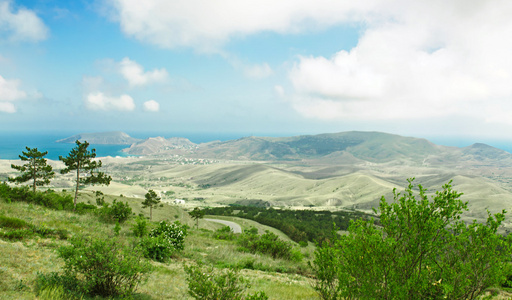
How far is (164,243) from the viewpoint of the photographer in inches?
490

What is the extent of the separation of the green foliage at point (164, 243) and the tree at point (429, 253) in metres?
8.94

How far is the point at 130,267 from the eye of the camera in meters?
6.60

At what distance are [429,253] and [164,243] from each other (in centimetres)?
1104

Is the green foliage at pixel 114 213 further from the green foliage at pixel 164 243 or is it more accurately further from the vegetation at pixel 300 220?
the vegetation at pixel 300 220

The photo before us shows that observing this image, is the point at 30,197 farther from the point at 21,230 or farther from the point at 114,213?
A: the point at 21,230

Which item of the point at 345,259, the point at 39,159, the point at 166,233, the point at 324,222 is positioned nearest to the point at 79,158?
the point at 39,159

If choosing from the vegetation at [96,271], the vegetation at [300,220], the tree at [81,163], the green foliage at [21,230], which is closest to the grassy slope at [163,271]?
the green foliage at [21,230]

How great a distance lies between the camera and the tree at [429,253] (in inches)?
201

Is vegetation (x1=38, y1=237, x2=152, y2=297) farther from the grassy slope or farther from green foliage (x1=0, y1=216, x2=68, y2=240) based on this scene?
green foliage (x1=0, y1=216, x2=68, y2=240)

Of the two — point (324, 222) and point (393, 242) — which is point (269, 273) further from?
point (324, 222)

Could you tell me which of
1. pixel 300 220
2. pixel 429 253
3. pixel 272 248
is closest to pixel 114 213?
pixel 272 248

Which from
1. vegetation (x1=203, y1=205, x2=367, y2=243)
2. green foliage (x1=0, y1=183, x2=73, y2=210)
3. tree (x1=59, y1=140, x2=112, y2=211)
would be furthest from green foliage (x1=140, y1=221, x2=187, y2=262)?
vegetation (x1=203, y1=205, x2=367, y2=243)

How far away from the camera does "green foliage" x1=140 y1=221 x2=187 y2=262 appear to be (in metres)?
11.8

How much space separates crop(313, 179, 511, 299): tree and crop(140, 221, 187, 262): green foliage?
894 centimetres
